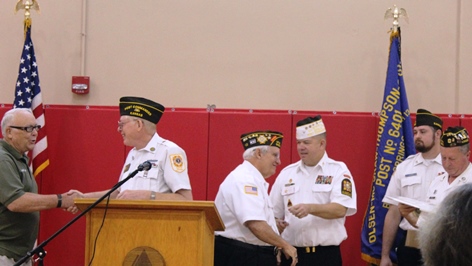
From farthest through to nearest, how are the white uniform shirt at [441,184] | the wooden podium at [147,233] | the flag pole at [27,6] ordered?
the flag pole at [27,6], the white uniform shirt at [441,184], the wooden podium at [147,233]

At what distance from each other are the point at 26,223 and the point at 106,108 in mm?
1748

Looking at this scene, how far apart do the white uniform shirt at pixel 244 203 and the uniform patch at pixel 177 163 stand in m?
0.59

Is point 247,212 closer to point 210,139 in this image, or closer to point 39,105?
point 210,139

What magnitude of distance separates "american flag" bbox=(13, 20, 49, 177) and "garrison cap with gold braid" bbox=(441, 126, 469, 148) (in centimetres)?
305

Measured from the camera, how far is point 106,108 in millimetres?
5859

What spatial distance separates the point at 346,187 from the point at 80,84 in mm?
2422

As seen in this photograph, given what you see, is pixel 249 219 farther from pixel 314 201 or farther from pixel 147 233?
pixel 147 233

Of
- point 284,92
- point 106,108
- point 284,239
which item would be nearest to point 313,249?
point 284,239

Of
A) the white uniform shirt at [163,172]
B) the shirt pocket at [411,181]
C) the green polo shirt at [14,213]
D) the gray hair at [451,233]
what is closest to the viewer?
the gray hair at [451,233]

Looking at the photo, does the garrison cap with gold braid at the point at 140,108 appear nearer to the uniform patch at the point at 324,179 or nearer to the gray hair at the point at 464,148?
the uniform patch at the point at 324,179

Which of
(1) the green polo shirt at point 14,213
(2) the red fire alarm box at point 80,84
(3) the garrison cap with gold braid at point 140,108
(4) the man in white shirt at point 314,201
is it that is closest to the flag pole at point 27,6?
(2) the red fire alarm box at point 80,84

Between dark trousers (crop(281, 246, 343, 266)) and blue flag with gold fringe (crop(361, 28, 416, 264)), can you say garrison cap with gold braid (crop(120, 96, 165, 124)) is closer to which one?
dark trousers (crop(281, 246, 343, 266))

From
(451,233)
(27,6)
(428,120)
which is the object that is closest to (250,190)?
(428,120)

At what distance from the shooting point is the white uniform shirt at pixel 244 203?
14.6 ft
